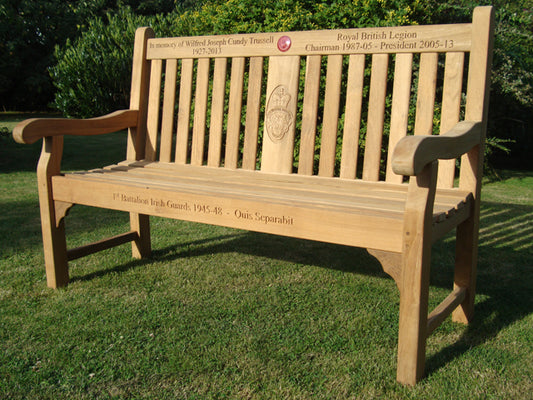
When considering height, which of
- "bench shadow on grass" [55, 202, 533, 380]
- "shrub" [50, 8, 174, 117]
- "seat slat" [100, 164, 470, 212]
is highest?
"shrub" [50, 8, 174, 117]

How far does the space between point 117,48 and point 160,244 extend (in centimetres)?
857

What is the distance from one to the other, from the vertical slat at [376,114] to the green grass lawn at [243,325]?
69 cm

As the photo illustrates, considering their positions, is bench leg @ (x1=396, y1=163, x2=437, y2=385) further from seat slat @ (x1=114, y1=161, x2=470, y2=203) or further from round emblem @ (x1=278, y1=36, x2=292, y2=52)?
round emblem @ (x1=278, y1=36, x2=292, y2=52)

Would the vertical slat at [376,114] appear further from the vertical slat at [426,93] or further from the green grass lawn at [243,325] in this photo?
the green grass lawn at [243,325]

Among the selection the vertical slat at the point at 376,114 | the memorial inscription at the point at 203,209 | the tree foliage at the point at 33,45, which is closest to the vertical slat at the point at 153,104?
the memorial inscription at the point at 203,209

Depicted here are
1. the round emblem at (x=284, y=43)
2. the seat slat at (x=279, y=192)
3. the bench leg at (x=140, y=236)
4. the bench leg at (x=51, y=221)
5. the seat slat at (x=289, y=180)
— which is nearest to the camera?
the seat slat at (x=279, y=192)

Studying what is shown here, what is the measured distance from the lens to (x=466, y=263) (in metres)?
2.32

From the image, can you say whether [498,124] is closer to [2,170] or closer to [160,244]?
[160,244]

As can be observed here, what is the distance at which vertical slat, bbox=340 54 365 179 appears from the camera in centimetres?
255

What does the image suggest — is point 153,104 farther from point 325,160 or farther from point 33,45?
point 33,45

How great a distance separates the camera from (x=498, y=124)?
6984 millimetres

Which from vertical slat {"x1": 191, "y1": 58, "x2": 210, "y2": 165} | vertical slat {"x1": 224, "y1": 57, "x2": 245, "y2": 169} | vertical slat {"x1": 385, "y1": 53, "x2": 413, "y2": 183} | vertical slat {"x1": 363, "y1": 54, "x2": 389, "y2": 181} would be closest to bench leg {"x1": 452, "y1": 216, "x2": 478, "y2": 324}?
vertical slat {"x1": 385, "y1": 53, "x2": 413, "y2": 183}

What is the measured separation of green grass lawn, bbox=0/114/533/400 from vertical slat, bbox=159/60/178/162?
2.23 ft

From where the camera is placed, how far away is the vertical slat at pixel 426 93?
2.36 metres
